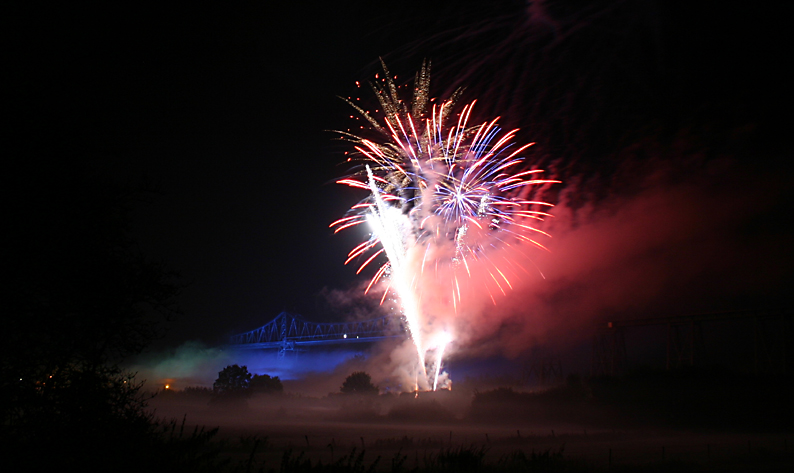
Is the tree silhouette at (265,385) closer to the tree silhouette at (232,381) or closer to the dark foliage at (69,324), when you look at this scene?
the tree silhouette at (232,381)

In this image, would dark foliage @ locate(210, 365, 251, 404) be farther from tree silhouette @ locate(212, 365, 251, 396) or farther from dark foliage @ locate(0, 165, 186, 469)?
dark foliage @ locate(0, 165, 186, 469)

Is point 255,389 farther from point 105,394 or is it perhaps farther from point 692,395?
point 105,394

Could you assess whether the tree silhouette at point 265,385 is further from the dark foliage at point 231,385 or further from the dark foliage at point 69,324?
the dark foliage at point 69,324

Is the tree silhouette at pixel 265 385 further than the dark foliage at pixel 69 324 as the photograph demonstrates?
Yes

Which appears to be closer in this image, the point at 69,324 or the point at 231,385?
the point at 69,324

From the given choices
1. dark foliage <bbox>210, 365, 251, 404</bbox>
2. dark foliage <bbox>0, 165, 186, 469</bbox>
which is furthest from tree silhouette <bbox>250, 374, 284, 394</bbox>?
dark foliage <bbox>0, 165, 186, 469</bbox>

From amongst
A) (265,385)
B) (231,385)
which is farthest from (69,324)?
(265,385)

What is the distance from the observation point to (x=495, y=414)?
2071 inches

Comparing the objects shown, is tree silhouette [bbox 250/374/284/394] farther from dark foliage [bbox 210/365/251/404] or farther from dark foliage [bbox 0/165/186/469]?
dark foliage [bbox 0/165/186/469]

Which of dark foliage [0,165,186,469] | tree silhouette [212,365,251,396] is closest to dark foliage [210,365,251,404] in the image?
tree silhouette [212,365,251,396]

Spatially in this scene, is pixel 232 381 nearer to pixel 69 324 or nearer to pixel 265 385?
pixel 265 385

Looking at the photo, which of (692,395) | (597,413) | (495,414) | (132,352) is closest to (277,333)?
(495,414)

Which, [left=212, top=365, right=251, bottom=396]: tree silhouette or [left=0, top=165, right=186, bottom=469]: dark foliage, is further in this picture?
[left=212, top=365, right=251, bottom=396]: tree silhouette

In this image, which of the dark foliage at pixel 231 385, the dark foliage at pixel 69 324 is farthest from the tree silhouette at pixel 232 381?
the dark foliage at pixel 69 324
